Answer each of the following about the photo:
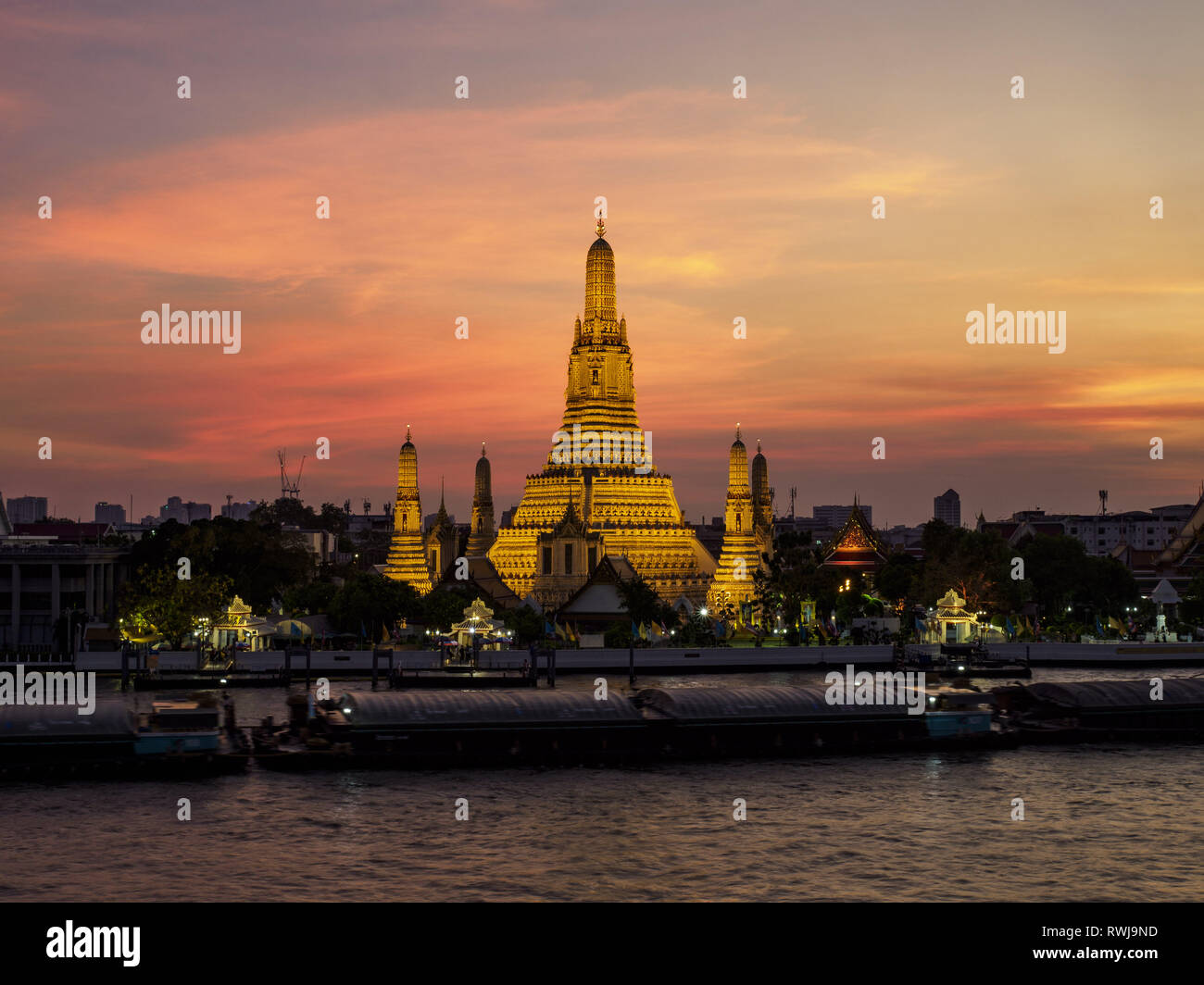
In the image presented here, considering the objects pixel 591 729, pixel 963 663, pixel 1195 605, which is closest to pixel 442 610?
pixel 963 663

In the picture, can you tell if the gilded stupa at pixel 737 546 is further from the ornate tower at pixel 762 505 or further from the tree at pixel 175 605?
the tree at pixel 175 605

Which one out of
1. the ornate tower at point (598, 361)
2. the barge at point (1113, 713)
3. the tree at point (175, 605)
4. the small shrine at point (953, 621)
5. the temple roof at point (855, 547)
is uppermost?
the ornate tower at point (598, 361)

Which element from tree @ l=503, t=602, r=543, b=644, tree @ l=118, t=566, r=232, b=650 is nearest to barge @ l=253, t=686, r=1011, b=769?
tree @ l=118, t=566, r=232, b=650

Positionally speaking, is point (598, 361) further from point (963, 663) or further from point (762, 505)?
point (963, 663)

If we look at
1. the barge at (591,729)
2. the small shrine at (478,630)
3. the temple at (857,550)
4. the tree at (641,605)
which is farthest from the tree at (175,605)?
the temple at (857,550)

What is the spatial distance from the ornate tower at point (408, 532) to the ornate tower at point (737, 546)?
2761cm

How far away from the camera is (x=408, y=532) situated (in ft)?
467

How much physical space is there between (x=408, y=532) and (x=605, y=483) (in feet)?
63.9

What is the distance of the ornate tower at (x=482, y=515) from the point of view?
163250mm

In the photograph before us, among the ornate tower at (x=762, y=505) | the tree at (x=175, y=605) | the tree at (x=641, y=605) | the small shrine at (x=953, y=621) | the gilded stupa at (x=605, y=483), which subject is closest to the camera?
the tree at (x=175, y=605)

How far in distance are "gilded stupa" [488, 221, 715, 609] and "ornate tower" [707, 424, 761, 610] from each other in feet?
8.48

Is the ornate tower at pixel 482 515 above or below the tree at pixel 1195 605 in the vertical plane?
above

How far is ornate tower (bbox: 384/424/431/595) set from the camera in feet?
462

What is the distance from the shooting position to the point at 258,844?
42812mm
